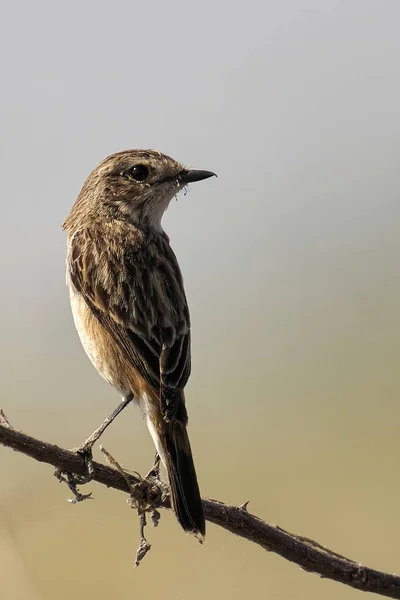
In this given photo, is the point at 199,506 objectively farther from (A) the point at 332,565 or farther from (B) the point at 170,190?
(B) the point at 170,190

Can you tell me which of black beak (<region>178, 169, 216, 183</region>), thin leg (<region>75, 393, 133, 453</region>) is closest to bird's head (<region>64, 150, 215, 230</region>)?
black beak (<region>178, 169, 216, 183</region>)

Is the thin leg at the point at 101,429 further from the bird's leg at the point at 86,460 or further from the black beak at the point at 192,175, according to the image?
the black beak at the point at 192,175

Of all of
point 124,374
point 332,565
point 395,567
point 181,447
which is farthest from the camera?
point 395,567

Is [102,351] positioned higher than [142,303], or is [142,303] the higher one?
[142,303]

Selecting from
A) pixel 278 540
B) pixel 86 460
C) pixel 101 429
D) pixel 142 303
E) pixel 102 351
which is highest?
pixel 142 303

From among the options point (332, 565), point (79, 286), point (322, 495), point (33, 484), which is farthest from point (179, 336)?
point (322, 495)

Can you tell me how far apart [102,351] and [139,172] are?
1376mm

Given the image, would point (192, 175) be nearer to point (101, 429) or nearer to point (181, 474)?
point (101, 429)

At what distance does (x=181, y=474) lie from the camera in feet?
13.0

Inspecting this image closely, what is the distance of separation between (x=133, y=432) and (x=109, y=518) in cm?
109

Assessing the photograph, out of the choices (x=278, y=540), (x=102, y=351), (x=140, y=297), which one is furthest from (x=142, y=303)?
(x=278, y=540)

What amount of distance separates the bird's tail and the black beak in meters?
1.63

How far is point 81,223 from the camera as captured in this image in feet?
17.4

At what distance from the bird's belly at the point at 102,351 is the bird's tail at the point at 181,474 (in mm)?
310
